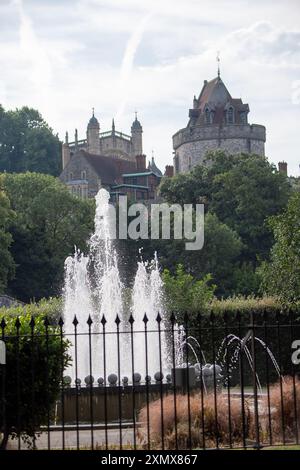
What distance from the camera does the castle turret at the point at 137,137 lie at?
134750 mm

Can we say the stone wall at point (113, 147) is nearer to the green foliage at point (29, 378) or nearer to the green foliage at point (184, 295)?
the green foliage at point (184, 295)

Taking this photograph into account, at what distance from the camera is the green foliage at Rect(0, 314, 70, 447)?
13688 millimetres

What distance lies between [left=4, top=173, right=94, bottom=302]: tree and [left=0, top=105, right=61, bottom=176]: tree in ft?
139

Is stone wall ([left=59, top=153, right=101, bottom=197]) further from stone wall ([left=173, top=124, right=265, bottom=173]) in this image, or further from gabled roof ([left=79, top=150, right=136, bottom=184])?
stone wall ([left=173, top=124, right=265, bottom=173])

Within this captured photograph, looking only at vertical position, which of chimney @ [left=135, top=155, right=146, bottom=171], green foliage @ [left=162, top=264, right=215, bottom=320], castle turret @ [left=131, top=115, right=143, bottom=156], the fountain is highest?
castle turret @ [left=131, top=115, right=143, bottom=156]

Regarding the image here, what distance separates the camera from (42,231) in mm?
64750

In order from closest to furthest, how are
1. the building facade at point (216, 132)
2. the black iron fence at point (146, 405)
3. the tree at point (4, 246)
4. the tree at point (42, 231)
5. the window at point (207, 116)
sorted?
the black iron fence at point (146, 405)
the tree at point (4, 246)
the tree at point (42, 231)
the building facade at point (216, 132)
the window at point (207, 116)

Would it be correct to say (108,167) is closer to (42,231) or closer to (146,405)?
(42,231)

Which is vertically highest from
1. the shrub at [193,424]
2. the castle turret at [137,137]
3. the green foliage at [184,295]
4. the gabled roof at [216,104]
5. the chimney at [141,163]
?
the castle turret at [137,137]

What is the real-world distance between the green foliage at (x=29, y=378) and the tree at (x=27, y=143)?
9663cm

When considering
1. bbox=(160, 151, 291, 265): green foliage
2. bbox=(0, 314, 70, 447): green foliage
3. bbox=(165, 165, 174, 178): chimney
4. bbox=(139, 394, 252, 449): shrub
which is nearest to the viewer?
bbox=(0, 314, 70, 447): green foliage

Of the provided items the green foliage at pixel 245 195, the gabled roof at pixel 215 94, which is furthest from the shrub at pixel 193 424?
the gabled roof at pixel 215 94

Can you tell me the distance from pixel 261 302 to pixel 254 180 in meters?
34.7

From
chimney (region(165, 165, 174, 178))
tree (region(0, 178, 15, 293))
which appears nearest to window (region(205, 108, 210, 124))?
chimney (region(165, 165, 174, 178))
